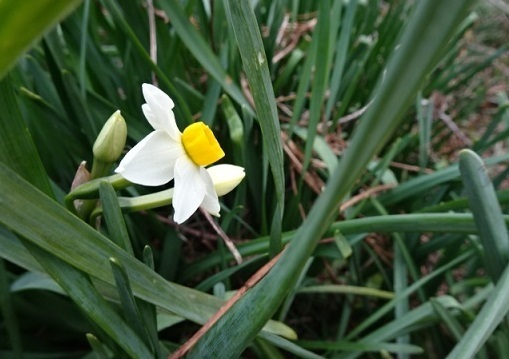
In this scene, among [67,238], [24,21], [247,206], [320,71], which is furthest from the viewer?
[247,206]

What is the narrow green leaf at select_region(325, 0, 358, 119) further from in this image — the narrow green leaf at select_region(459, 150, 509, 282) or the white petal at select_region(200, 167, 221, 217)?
the white petal at select_region(200, 167, 221, 217)

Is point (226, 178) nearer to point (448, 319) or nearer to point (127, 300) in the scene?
point (127, 300)

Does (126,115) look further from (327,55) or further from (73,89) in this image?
(327,55)

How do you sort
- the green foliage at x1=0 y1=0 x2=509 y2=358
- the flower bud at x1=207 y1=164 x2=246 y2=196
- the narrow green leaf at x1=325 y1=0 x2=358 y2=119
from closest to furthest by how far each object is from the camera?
the green foliage at x1=0 y1=0 x2=509 y2=358, the flower bud at x1=207 y1=164 x2=246 y2=196, the narrow green leaf at x1=325 y1=0 x2=358 y2=119

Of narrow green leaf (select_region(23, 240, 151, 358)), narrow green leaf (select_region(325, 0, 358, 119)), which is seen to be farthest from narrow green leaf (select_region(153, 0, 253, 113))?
narrow green leaf (select_region(23, 240, 151, 358))

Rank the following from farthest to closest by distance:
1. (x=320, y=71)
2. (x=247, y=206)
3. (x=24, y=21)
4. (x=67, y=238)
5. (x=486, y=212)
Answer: (x=247, y=206) < (x=320, y=71) < (x=486, y=212) < (x=67, y=238) < (x=24, y=21)

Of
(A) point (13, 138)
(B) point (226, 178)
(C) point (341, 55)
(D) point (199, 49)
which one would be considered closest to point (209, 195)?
(B) point (226, 178)

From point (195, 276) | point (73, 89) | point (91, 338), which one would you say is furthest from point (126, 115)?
point (91, 338)
